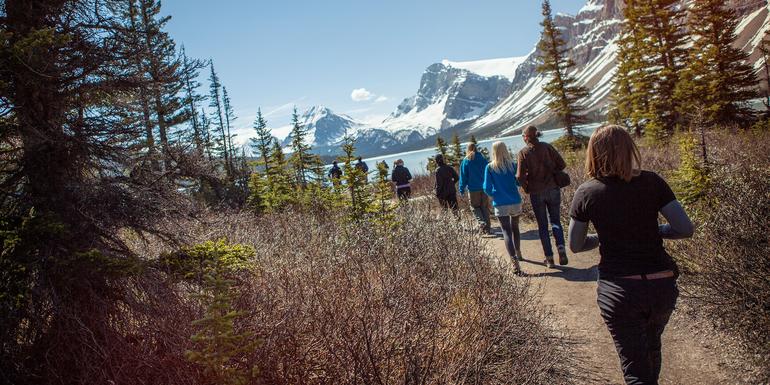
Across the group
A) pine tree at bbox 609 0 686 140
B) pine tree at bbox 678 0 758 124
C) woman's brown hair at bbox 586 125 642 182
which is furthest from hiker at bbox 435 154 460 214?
pine tree at bbox 678 0 758 124

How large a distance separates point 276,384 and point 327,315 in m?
0.60

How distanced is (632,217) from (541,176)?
373 cm

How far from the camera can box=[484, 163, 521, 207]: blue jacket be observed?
6406 mm

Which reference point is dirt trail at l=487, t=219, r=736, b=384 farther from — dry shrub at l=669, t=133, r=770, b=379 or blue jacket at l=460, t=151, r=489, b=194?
blue jacket at l=460, t=151, r=489, b=194

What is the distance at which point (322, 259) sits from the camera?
5.22 m

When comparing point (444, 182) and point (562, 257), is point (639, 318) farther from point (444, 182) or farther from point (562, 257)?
point (444, 182)

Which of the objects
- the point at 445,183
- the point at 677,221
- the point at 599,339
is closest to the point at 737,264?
the point at 599,339

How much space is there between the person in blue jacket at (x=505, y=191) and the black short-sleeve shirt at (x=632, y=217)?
3.86m

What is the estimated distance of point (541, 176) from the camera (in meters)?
6.02

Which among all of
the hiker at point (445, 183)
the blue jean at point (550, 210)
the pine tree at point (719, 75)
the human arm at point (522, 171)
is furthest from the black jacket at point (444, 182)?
the pine tree at point (719, 75)

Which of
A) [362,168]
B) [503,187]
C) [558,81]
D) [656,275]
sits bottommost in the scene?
[656,275]

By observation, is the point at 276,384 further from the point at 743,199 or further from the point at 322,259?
the point at 743,199

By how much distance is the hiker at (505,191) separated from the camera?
6.39 metres

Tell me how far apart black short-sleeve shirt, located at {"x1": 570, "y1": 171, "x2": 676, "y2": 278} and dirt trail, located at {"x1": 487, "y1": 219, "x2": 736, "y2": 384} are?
1.58 m
